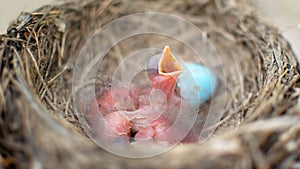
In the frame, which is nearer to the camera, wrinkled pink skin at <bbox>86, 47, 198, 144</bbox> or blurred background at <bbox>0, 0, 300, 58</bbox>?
wrinkled pink skin at <bbox>86, 47, 198, 144</bbox>

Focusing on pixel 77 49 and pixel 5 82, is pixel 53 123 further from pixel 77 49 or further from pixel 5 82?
pixel 77 49

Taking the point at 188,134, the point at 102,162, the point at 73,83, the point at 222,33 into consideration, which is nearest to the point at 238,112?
the point at 188,134

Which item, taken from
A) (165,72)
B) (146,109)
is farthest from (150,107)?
(165,72)

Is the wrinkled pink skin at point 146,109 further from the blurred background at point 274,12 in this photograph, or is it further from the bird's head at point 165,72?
the blurred background at point 274,12

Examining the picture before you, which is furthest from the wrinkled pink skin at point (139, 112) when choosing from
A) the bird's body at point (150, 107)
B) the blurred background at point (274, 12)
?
the blurred background at point (274, 12)

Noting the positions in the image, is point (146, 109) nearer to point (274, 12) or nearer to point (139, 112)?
point (139, 112)

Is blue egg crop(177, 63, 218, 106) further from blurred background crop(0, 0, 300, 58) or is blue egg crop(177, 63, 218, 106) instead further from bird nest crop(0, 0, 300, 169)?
blurred background crop(0, 0, 300, 58)

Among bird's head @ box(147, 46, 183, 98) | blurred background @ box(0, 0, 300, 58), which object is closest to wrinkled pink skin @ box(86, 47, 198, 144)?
bird's head @ box(147, 46, 183, 98)
